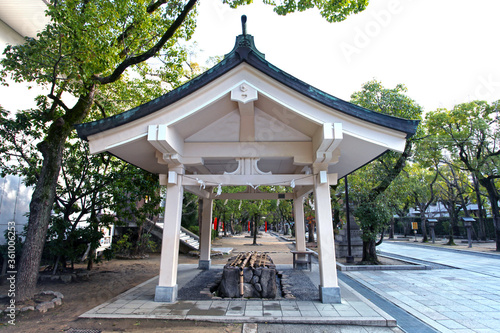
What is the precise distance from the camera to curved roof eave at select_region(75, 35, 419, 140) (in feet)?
17.2

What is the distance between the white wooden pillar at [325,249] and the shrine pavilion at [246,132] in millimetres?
22

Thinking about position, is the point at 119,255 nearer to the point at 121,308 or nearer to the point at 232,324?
the point at 121,308

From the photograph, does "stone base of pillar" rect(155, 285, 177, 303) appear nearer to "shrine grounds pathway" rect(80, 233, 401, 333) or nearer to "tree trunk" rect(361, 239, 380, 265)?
"shrine grounds pathway" rect(80, 233, 401, 333)

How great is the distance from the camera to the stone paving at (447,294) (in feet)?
16.8

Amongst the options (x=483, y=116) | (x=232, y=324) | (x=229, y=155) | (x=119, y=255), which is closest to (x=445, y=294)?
(x=232, y=324)

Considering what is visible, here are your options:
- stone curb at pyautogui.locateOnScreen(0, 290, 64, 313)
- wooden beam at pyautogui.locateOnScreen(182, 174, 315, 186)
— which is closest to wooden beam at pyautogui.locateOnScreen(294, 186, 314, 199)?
wooden beam at pyautogui.locateOnScreen(182, 174, 315, 186)

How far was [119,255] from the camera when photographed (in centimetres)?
1479

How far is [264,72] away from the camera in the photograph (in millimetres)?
5281

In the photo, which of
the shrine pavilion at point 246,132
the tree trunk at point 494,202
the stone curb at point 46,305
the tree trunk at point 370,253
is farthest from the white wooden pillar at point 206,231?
the tree trunk at point 494,202

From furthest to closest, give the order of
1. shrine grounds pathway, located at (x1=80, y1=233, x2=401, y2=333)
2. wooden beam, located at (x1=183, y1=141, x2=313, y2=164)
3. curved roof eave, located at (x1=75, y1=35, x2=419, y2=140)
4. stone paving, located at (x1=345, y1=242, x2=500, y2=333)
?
wooden beam, located at (x1=183, y1=141, x2=313, y2=164)
curved roof eave, located at (x1=75, y1=35, x2=419, y2=140)
stone paving, located at (x1=345, y1=242, x2=500, y2=333)
shrine grounds pathway, located at (x1=80, y1=233, x2=401, y2=333)

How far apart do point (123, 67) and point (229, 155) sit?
3.58m

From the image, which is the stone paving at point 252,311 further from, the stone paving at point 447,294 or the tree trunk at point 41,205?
the tree trunk at point 41,205

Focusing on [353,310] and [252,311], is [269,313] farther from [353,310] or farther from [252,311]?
[353,310]

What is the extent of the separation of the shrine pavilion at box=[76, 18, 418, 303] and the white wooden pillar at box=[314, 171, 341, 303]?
22 mm
